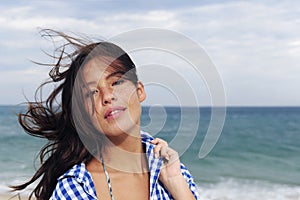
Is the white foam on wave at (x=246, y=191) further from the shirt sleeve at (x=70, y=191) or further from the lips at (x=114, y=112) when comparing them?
the lips at (x=114, y=112)

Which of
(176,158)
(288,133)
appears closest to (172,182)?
(176,158)

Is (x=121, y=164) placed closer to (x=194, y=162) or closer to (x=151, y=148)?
(x=151, y=148)

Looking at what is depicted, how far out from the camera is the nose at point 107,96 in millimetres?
2129

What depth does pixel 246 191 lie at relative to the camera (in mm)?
9648

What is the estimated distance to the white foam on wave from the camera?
904 centimetres

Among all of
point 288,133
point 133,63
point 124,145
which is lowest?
point 288,133

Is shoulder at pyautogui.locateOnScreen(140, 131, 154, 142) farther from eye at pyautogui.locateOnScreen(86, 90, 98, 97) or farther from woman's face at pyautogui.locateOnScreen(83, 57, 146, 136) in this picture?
eye at pyautogui.locateOnScreen(86, 90, 98, 97)

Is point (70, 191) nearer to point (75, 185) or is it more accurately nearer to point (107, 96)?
point (75, 185)

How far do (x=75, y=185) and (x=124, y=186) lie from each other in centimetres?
24

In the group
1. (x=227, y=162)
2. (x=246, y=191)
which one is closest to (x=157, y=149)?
(x=246, y=191)

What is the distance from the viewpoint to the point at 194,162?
12.8 metres

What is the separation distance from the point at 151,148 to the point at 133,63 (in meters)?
0.39

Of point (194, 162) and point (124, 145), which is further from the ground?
point (124, 145)

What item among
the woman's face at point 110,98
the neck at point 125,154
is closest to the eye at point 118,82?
the woman's face at point 110,98
